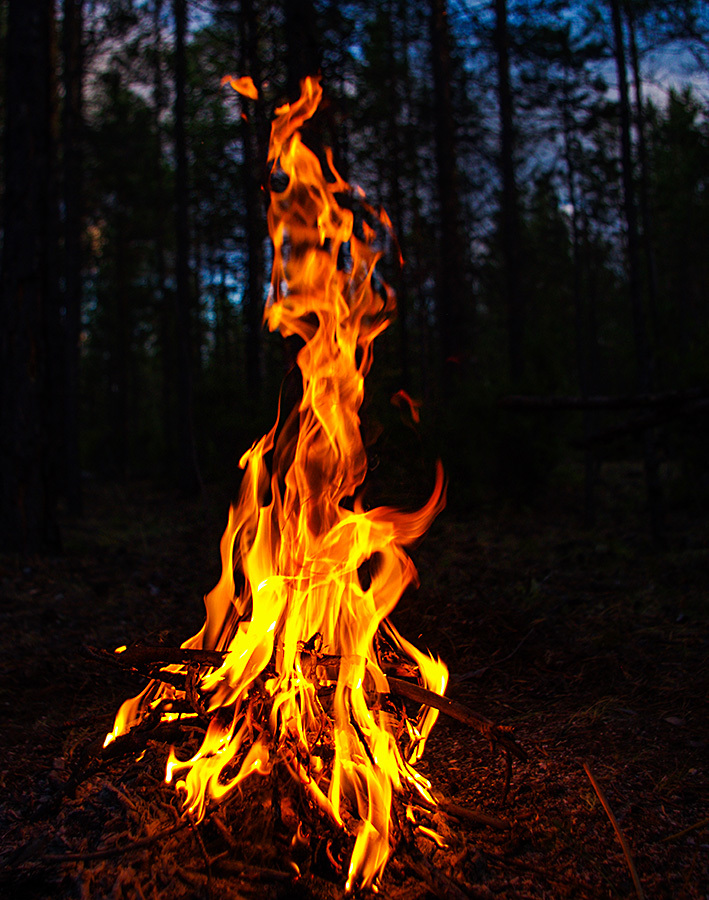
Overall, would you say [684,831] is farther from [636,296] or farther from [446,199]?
[446,199]

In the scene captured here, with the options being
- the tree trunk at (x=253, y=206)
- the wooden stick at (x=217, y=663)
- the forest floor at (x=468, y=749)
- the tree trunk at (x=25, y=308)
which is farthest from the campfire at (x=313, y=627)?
the tree trunk at (x=25, y=308)

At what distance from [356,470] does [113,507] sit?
1060 cm

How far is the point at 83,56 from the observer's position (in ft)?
36.2

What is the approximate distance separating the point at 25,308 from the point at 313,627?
5581 millimetres

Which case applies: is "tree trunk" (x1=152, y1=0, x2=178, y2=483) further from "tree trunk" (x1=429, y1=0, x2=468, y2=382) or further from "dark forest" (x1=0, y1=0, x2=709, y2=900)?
"tree trunk" (x1=429, y1=0, x2=468, y2=382)

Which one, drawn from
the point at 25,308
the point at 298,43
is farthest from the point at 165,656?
the point at 25,308

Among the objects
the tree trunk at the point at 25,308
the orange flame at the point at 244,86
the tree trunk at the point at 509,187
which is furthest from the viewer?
the tree trunk at the point at 509,187

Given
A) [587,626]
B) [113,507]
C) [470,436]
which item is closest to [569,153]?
[470,436]

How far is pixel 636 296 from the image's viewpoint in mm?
7324

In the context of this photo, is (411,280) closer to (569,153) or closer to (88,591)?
(569,153)

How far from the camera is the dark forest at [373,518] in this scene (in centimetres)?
211

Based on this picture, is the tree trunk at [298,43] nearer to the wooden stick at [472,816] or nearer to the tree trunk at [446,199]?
the wooden stick at [472,816]

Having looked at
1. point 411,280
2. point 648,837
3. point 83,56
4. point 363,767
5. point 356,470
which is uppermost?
point 83,56

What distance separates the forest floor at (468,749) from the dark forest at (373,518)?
0.6 inches
